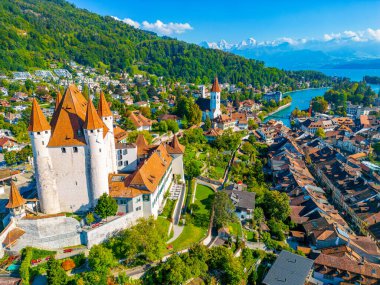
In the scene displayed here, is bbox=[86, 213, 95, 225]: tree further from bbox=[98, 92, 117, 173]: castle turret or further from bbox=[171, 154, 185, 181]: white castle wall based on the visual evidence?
bbox=[171, 154, 185, 181]: white castle wall

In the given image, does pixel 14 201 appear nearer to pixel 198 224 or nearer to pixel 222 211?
pixel 198 224

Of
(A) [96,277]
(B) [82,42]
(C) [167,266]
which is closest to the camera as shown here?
(A) [96,277]

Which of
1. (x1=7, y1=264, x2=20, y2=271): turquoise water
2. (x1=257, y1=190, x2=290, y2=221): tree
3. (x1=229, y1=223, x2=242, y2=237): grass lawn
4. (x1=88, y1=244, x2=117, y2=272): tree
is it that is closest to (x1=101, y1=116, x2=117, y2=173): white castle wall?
(x1=88, y1=244, x2=117, y2=272): tree

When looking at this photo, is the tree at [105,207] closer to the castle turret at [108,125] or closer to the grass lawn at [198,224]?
the castle turret at [108,125]

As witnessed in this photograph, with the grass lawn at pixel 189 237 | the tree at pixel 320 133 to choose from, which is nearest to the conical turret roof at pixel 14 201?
the grass lawn at pixel 189 237

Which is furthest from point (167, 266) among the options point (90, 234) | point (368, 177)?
point (368, 177)

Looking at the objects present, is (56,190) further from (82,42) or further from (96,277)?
(82,42)
